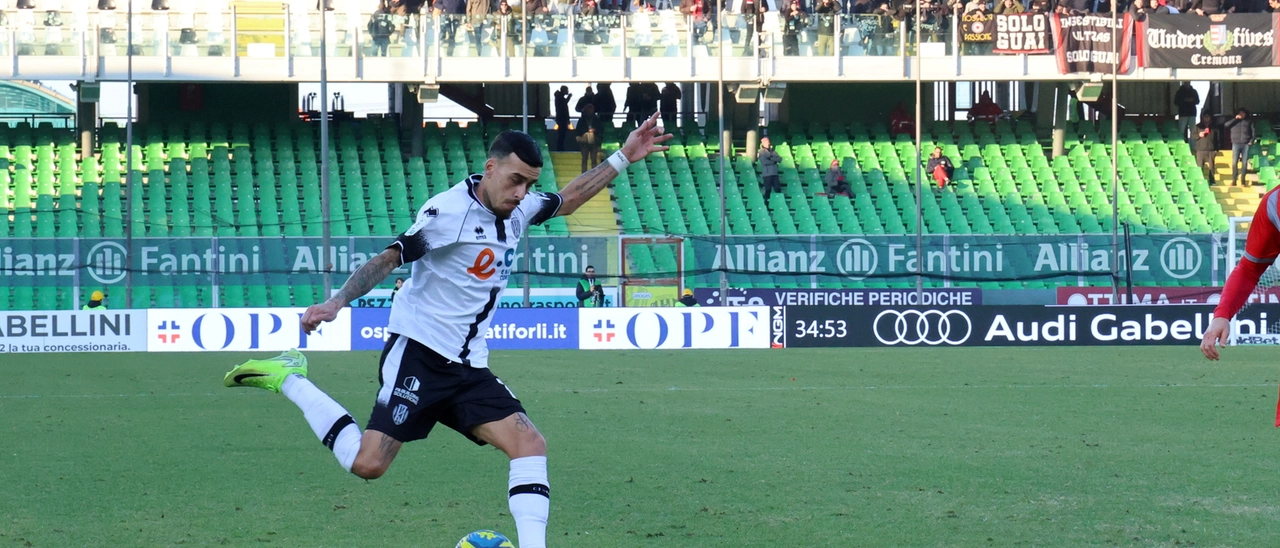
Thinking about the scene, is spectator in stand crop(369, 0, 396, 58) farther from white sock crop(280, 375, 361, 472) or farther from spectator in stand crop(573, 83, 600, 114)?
white sock crop(280, 375, 361, 472)

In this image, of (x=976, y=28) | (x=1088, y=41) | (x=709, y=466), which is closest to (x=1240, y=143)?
(x=1088, y=41)

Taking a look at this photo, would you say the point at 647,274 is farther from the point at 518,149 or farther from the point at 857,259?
the point at 518,149

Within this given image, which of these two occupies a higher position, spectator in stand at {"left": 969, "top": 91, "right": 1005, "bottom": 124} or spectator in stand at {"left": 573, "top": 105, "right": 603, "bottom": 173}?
spectator in stand at {"left": 969, "top": 91, "right": 1005, "bottom": 124}

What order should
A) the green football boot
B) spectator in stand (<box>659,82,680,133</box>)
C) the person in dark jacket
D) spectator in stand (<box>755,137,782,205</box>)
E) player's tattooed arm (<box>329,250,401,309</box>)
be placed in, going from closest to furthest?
player's tattooed arm (<box>329,250,401,309</box>) < the green football boot < the person in dark jacket < spectator in stand (<box>755,137,782,205</box>) < spectator in stand (<box>659,82,680,133</box>)

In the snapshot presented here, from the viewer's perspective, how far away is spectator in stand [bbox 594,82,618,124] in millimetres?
35719

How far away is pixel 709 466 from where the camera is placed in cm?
941

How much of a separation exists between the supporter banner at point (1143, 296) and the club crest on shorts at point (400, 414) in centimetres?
2086

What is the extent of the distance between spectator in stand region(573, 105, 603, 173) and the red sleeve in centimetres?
2716

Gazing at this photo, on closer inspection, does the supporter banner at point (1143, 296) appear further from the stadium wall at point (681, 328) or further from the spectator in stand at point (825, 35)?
the spectator in stand at point (825, 35)

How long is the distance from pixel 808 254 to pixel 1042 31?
34.1ft

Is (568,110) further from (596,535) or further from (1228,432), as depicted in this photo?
(596,535)

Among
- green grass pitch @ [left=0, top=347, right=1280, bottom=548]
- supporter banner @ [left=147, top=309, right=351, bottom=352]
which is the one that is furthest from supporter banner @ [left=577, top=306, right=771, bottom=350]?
green grass pitch @ [left=0, top=347, right=1280, bottom=548]

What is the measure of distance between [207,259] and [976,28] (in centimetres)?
1734

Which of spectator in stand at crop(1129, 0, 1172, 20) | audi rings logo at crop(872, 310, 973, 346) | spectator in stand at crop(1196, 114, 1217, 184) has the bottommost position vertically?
audi rings logo at crop(872, 310, 973, 346)
